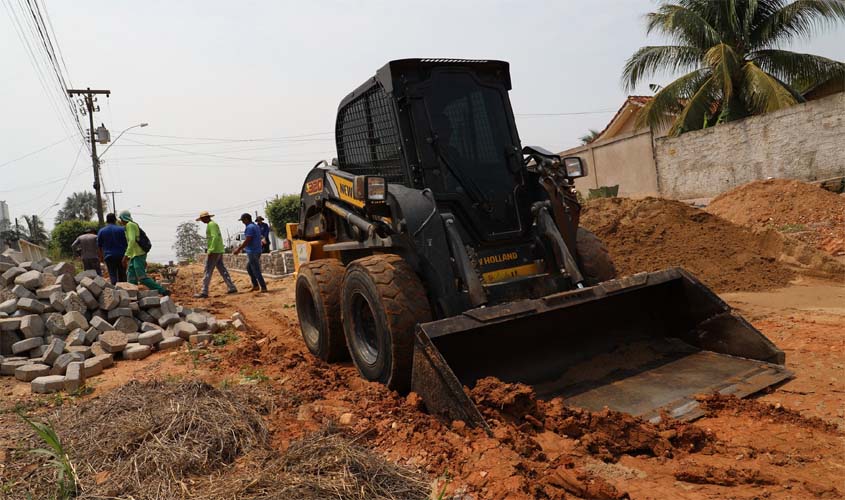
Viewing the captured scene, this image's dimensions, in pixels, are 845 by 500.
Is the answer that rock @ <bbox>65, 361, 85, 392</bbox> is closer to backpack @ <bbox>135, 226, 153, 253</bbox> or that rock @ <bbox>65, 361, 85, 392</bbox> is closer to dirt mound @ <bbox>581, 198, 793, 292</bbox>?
backpack @ <bbox>135, 226, 153, 253</bbox>

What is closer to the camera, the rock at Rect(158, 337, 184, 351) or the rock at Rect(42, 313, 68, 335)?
the rock at Rect(42, 313, 68, 335)

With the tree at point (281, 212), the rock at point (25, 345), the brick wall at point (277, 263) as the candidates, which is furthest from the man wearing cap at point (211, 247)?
the tree at point (281, 212)

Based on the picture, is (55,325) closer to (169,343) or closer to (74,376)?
(169,343)

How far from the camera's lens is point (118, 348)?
6.29m

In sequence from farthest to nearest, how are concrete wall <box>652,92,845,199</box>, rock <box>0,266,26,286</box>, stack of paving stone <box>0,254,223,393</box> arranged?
concrete wall <box>652,92,845,199</box>
rock <box>0,266,26,286</box>
stack of paving stone <box>0,254,223,393</box>

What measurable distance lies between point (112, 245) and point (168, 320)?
3.53m

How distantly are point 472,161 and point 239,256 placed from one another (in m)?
15.2

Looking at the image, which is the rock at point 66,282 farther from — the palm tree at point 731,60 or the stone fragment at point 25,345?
the palm tree at point 731,60

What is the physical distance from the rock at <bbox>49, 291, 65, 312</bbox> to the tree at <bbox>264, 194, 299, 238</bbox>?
83.4 ft

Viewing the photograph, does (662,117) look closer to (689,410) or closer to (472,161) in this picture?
(472,161)

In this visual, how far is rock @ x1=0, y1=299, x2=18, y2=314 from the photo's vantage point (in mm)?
6504

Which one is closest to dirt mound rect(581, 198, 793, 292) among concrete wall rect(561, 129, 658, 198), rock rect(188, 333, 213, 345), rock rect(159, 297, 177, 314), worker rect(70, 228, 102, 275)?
rock rect(188, 333, 213, 345)

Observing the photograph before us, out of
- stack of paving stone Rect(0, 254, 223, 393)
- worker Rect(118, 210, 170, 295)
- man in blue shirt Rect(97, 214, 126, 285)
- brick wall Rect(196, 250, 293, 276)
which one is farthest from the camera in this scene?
brick wall Rect(196, 250, 293, 276)

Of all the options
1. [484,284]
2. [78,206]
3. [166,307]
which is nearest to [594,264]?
[484,284]
